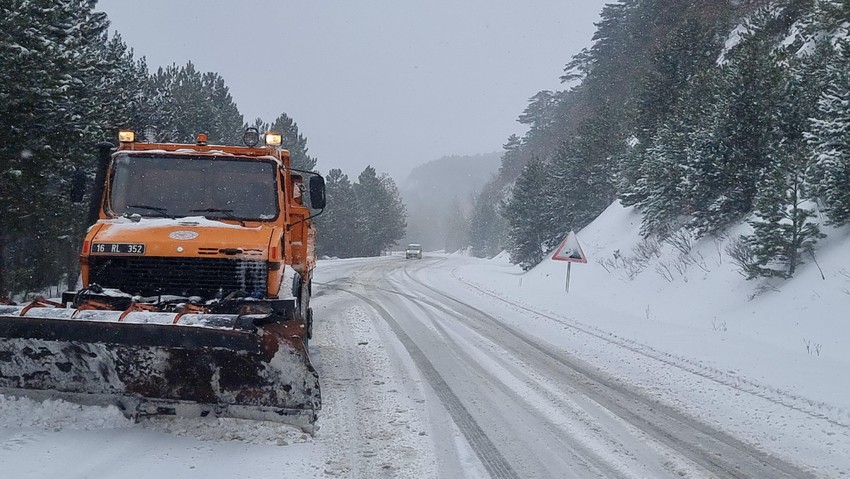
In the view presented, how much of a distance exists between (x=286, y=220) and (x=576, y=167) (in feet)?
88.1

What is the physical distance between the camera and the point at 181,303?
530 cm

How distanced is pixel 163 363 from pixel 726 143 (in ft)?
47.0

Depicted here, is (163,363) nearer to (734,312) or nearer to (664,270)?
(734,312)

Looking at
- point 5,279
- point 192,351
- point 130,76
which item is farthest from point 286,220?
point 130,76

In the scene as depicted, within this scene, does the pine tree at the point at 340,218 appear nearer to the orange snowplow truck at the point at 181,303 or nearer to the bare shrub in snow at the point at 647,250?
the bare shrub in snow at the point at 647,250

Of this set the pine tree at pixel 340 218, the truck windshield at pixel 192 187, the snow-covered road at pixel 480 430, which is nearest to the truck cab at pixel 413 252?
the pine tree at pixel 340 218

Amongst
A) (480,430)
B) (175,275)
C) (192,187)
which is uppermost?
(192,187)

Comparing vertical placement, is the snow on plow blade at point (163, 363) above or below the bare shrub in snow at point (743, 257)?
Result: below

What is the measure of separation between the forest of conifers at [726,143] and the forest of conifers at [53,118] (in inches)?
467

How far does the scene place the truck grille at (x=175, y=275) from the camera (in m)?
5.36

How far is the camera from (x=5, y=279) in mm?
14305

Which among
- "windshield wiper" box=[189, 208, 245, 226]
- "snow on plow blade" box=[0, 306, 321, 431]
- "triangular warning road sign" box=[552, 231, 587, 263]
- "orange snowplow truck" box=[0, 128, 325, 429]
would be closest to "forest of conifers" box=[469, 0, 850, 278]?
"triangular warning road sign" box=[552, 231, 587, 263]

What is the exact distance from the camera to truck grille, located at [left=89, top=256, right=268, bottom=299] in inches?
211

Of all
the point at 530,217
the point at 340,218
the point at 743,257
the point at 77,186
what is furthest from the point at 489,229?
the point at 77,186
